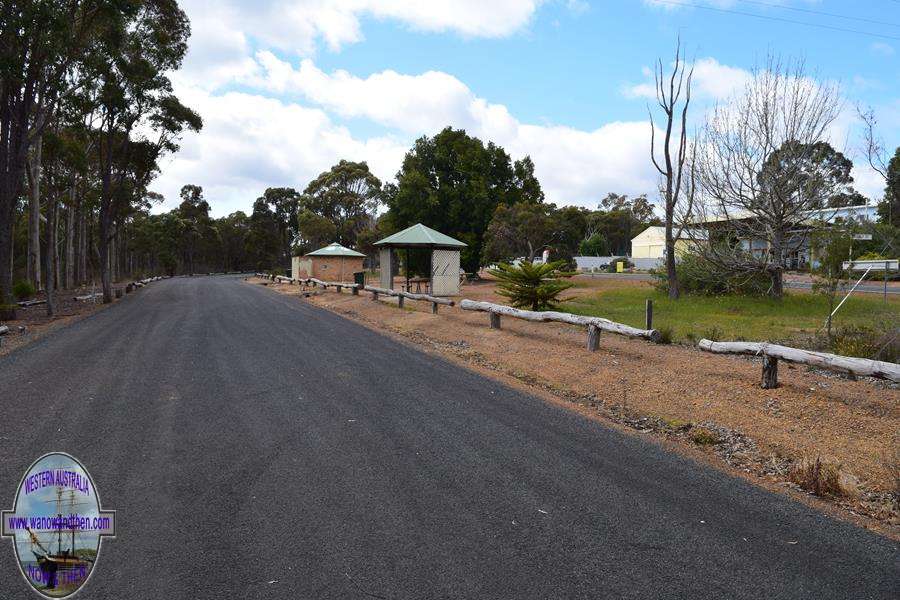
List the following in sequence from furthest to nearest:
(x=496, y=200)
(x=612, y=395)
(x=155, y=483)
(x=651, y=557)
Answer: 1. (x=496, y=200)
2. (x=612, y=395)
3. (x=155, y=483)
4. (x=651, y=557)

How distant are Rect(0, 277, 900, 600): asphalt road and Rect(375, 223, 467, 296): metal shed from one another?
17.8 metres

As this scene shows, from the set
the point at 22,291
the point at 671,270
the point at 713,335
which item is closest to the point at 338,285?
the point at 22,291

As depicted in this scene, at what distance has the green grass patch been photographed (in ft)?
43.1

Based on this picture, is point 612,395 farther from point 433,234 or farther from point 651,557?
point 433,234

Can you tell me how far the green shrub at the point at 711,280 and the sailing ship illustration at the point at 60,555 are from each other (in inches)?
848

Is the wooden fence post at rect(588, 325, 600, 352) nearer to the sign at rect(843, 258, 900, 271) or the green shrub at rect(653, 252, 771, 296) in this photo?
the sign at rect(843, 258, 900, 271)

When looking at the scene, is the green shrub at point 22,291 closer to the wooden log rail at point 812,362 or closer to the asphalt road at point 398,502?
the asphalt road at point 398,502

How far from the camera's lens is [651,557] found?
12.1ft

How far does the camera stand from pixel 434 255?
26297 mm

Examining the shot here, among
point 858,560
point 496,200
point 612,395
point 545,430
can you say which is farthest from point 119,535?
point 496,200

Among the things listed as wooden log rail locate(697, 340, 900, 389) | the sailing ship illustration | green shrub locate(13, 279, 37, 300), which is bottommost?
the sailing ship illustration

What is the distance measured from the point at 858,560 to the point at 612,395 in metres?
4.55

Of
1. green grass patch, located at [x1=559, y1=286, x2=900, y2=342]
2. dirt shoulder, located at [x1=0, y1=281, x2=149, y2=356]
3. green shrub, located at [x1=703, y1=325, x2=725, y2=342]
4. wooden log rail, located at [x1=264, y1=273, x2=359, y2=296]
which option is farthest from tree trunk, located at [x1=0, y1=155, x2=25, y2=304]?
green shrub, located at [x1=703, y1=325, x2=725, y2=342]

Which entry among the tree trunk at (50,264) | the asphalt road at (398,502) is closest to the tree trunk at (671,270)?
the asphalt road at (398,502)
